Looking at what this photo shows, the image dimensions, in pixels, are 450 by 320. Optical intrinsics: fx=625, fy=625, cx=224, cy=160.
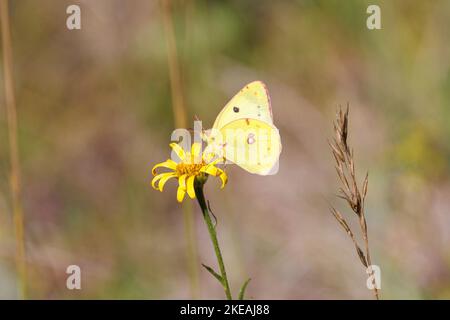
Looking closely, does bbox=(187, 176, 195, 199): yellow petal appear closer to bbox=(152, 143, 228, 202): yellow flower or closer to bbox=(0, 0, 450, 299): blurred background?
bbox=(152, 143, 228, 202): yellow flower

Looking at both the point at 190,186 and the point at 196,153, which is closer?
the point at 190,186

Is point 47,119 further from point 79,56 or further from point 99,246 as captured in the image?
point 99,246

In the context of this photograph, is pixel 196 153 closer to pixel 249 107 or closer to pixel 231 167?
pixel 249 107

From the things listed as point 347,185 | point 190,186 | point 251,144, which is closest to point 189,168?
point 190,186

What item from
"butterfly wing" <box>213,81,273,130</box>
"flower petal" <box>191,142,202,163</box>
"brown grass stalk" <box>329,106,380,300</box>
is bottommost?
"brown grass stalk" <box>329,106,380,300</box>

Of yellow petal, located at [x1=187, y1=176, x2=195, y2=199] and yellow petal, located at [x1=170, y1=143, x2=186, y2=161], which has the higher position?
yellow petal, located at [x1=170, y1=143, x2=186, y2=161]

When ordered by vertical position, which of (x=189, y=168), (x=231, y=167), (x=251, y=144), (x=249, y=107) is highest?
(x=231, y=167)

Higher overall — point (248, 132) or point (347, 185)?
point (248, 132)

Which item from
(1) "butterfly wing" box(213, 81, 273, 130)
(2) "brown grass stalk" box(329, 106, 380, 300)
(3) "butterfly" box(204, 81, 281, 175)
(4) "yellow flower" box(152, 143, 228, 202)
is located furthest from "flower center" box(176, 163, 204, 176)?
(2) "brown grass stalk" box(329, 106, 380, 300)
